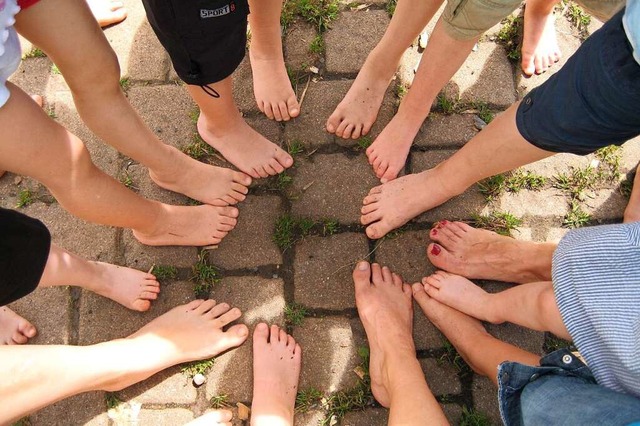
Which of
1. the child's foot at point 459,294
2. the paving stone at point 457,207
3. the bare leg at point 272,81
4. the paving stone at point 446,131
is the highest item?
the bare leg at point 272,81

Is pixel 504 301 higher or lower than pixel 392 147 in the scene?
lower

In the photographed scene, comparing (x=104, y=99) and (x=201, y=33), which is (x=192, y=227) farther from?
(x=201, y=33)

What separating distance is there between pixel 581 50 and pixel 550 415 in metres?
1.00

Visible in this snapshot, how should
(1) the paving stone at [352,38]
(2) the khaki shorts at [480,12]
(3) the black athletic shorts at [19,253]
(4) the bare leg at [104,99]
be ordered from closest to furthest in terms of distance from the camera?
(4) the bare leg at [104,99]
(3) the black athletic shorts at [19,253]
(2) the khaki shorts at [480,12]
(1) the paving stone at [352,38]

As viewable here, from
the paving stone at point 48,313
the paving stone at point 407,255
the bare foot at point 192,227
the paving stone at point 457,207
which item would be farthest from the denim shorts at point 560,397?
the paving stone at point 48,313

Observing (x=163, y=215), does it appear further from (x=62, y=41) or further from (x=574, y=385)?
(x=574, y=385)

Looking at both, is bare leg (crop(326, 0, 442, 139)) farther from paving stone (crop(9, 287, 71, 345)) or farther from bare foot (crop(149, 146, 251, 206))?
paving stone (crop(9, 287, 71, 345))

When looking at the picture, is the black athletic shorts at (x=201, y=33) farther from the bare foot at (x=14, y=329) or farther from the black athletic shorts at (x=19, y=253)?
the bare foot at (x=14, y=329)

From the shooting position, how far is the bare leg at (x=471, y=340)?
1937 millimetres

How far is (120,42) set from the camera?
2.60 metres

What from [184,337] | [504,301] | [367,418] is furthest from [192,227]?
[504,301]

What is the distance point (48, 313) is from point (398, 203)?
5.11 ft

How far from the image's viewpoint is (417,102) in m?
2.19

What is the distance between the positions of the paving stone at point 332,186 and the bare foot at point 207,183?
25 centimetres
